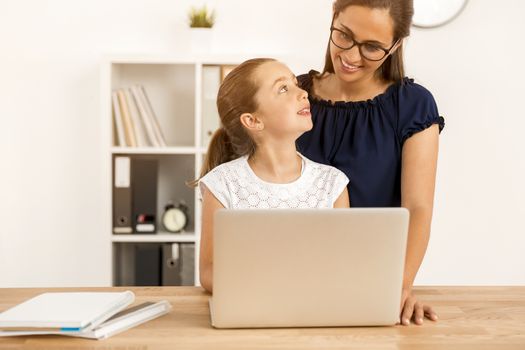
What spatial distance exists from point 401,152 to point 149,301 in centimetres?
81

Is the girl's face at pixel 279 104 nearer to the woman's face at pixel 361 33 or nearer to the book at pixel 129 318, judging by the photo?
the woman's face at pixel 361 33

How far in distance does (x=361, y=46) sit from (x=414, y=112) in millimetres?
259

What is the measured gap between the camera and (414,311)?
5.31ft

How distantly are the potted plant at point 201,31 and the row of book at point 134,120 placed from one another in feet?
1.12

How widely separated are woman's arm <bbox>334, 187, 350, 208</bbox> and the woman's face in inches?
12.1

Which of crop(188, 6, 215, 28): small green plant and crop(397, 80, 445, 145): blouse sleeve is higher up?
crop(188, 6, 215, 28): small green plant

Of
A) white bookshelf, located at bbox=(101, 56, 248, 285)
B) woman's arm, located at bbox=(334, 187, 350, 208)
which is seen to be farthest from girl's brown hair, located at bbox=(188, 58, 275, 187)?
white bookshelf, located at bbox=(101, 56, 248, 285)

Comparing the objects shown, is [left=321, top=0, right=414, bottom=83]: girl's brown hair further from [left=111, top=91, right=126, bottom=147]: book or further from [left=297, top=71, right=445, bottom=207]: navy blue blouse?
[left=111, top=91, right=126, bottom=147]: book

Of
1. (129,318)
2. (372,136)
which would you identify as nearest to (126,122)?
(372,136)

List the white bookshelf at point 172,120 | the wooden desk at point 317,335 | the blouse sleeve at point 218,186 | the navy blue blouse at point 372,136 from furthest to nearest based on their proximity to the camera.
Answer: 1. the white bookshelf at point 172,120
2. the navy blue blouse at point 372,136
3. the blouse sleeve at point 218,186
4. the wooden desk at point 317,335

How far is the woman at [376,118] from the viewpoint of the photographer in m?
1.94

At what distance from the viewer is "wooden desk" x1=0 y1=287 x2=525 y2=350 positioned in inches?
56.0

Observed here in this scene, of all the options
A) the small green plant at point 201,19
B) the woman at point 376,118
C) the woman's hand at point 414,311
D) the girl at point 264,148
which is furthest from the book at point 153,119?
the woman's hand at point 414,311

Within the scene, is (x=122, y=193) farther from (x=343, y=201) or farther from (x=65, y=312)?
(x=65, y=312)
